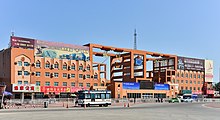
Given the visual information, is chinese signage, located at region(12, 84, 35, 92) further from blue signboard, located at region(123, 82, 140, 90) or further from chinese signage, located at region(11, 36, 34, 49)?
blue signboard, located at region(123, 82, 140, 90)

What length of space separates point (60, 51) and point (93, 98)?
38.7m

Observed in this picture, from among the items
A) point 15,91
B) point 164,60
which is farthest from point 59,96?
point 164,60

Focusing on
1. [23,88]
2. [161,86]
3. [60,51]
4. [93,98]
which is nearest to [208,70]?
Answer: [161,86]

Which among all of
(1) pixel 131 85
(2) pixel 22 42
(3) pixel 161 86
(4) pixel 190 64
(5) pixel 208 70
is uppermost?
(2) pixel 22 42

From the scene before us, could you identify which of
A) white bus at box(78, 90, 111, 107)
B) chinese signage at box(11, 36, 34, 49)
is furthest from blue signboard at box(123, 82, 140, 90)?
white bus at box(78, 90, 111, 107)

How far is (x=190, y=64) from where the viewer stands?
13650 centimetres

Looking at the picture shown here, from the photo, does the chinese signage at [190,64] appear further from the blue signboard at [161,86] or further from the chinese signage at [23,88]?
the chinese signage at [23,88]

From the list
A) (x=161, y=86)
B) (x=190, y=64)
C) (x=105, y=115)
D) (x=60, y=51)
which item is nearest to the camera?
(x=105, y=115)

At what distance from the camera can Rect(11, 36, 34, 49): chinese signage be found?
82963 millimetres

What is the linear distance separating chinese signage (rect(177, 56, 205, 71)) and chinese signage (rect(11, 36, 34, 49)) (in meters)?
66.0

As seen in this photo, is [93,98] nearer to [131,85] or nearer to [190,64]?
[131,85]

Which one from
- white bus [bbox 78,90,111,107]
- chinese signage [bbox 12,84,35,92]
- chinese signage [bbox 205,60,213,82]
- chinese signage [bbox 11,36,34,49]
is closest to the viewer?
white bus [bbox 78,90,111,107]

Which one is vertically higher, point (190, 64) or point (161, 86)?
point (190, 64)

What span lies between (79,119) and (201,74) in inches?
4832
